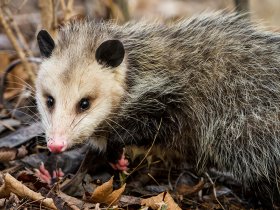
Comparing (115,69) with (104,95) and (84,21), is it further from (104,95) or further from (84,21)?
(84,21)

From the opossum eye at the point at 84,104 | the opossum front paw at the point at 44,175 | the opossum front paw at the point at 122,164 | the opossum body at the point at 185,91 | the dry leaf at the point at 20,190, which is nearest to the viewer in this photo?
the dry leaf at the point at 20,190

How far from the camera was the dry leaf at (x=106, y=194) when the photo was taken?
2.93 meters

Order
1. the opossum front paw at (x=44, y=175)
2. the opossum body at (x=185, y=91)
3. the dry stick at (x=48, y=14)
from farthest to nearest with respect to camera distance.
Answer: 1. the dry stick at (x=48, y=14)
2. the opossum body at (x=185, y=91)
3. the opossum front paw at (x=44, y=175)

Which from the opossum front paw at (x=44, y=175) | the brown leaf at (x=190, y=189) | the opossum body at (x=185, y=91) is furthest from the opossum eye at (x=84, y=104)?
the brown leaf at (x=190, y=189)

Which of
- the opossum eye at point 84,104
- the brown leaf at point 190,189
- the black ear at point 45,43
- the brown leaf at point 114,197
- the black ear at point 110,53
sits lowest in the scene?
the brown leaf at point 190,189

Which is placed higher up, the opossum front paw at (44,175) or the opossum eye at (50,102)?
the opossum eye at (50,102)

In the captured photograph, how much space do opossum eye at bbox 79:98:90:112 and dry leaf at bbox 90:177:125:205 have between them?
463 mm

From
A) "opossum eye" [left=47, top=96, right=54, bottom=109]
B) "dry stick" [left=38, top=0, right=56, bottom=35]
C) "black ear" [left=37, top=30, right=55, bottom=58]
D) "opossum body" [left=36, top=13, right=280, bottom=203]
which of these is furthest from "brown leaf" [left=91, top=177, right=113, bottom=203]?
"dry stick" [left=38, top=0, right=56, bottom=35]

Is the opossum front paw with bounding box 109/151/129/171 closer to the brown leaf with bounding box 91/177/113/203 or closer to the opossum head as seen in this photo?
the opossum head

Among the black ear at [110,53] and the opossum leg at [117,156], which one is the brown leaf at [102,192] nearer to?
the opossum leg at [117,156]

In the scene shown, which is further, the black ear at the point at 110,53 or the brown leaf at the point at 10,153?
the brown leaf at the point at 10,153

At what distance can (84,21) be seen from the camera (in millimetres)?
3600

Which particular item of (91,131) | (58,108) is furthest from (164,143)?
(58,108)

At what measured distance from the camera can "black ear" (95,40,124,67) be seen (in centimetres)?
315
